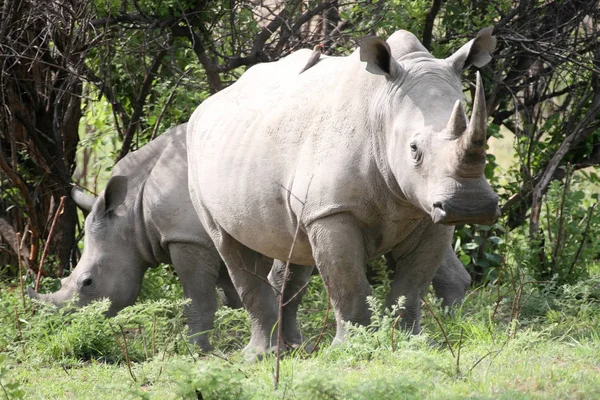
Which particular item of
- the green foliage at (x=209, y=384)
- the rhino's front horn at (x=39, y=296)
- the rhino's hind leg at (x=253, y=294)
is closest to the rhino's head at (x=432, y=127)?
the green foliage at (x=209, y=384)

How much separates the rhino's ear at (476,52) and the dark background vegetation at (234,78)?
1.89 m

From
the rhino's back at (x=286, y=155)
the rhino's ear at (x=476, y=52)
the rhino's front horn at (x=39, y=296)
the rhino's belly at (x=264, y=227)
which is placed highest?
the rhino's ear at (x=476, y=52)

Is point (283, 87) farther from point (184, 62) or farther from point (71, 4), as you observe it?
point (184, 62)

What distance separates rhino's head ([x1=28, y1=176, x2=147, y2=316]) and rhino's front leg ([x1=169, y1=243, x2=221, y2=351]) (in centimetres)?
48

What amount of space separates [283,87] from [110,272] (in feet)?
7.14

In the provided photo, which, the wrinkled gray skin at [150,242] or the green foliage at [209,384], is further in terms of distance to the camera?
the wrinkled gray skin at [150,242]

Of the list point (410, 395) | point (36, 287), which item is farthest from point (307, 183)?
point (36, 287)

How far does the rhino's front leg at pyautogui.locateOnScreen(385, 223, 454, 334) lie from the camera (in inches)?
244

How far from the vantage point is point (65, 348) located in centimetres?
687

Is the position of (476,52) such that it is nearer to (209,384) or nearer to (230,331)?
(209,384)

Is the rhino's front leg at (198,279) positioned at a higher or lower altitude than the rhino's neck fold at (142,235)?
lower

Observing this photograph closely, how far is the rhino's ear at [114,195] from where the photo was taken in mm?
8094

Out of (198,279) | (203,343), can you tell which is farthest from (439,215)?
(198,279)

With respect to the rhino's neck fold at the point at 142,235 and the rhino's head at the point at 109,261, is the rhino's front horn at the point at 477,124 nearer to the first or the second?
the rhino's neck fold at the point at 142,235
